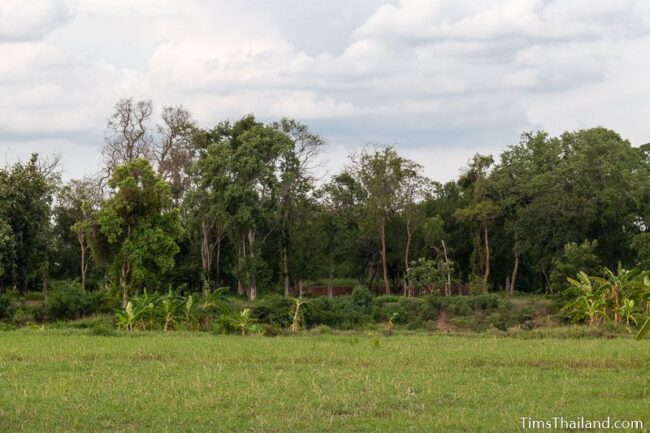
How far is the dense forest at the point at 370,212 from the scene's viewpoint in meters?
46.6

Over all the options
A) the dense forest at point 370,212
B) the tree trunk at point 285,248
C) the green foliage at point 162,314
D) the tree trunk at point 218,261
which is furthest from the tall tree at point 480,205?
the green foliage at point 162,314

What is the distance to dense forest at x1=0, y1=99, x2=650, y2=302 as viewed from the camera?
46.6 m

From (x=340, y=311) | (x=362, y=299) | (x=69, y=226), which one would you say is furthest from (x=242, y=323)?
(x=69, y=226)

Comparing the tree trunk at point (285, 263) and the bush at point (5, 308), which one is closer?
the bush at point (5, 308)

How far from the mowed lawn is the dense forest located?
Result: 22.4 m

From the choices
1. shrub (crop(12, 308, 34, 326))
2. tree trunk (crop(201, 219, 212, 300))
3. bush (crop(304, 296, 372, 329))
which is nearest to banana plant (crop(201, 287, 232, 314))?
bush (crop(304, 296, 372, 329))

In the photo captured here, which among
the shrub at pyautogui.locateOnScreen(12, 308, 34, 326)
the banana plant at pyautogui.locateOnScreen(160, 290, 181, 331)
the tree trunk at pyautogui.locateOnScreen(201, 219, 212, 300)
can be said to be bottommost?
the shrub at pyautogui.locateOnScreen(12, 308, 34, 326)

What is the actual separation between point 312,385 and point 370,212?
36417 mm

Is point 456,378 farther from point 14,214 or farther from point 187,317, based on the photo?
point 14,214

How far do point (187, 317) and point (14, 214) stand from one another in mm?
10371

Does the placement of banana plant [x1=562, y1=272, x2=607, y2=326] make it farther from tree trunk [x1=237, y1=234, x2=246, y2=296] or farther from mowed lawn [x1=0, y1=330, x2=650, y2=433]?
tree trunk [x1=237, y1=234, x2=246, y2=296]

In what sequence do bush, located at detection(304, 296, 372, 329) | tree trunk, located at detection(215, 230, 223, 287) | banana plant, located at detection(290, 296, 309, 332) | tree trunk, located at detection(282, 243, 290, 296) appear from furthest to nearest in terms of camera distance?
tree trunk, located at detection(215, 230, 223, 287) → tree trunk, located at detection(282, 243, 290, 296) → bush, located at detection(304, 296, 372, 329) → banana plant, located at detection(290, 296, 309, 332)

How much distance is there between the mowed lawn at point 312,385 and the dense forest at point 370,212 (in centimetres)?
2242

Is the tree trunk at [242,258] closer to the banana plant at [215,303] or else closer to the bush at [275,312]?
the bush at [275,312]
